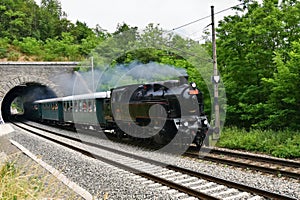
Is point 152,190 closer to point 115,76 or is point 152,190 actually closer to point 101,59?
point 115,76

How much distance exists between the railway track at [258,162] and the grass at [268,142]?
1.06 meters

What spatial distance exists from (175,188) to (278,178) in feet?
8.58

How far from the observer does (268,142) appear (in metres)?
11.4

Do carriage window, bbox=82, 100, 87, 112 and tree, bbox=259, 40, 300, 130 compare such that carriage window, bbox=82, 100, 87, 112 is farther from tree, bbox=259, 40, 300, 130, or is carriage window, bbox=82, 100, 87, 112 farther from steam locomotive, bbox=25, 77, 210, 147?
tree, bbox=259, 40, 300, 130

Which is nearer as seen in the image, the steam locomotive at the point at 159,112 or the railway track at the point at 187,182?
the railway track at the point at 187,182

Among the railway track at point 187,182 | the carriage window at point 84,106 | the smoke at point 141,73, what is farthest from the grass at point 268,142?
the carriage window at point 84,106

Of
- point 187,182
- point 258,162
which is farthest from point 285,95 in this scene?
point 187,182

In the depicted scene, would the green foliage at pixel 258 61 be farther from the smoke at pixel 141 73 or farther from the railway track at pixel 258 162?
the railway track at pixel 258 162

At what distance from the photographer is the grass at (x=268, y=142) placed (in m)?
10.4

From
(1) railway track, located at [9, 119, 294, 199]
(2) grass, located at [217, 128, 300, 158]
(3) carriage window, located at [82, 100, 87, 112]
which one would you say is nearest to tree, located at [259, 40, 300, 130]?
(2) grass, located at [217, 128, 300, 158]

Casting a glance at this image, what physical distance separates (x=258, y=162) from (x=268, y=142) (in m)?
2.07

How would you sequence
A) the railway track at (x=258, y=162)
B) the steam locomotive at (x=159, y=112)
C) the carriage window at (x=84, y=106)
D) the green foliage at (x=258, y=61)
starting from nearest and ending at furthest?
1. the railway track at (x=258, y=162)
2. the steam locomotive at (x=159, y=112)
3. the green foliage at (x=258, y=61)
4. the carriage window at (x=84, y=106)

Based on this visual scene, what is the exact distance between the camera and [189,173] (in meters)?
8.41

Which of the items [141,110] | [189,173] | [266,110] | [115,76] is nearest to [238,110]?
[266,110]
